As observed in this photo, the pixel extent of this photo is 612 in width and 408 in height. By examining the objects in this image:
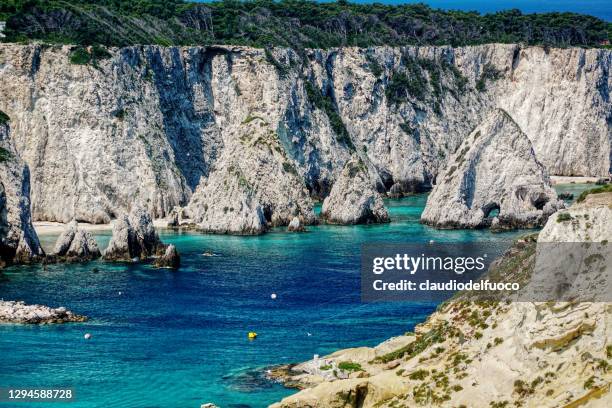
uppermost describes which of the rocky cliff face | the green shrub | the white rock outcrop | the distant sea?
the rocky cliff face

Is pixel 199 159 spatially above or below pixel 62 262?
above

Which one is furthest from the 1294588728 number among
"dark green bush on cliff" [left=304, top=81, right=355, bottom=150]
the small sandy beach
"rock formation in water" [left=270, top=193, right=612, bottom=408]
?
"dark green bush on cliff" [left=304, top=81, right=355, bottom=150]

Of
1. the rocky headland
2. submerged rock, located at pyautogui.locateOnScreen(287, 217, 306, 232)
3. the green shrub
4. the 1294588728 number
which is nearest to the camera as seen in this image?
the green shrub

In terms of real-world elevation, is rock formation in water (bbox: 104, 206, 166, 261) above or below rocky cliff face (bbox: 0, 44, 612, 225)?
below

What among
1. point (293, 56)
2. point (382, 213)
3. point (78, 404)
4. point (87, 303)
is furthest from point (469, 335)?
point (293, 56)

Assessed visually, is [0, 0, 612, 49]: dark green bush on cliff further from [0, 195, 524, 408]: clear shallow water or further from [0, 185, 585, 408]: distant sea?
[0, 195, 524, 408]: clear shallow water

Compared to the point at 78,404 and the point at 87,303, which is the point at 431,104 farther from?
the point at 78,404

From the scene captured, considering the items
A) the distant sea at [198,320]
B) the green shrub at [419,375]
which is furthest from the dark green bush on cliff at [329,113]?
the green shrub at [419,375]

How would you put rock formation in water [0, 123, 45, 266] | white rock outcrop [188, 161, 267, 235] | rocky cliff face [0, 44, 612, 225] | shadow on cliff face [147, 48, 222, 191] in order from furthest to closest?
1. shadow on cliff face [147, 48, 222, 191]
2. rocky cliff face [0, 44, 612, 225]
3. white rock outcrop [188, 161, 267, 235]
4. rock formation in water [0, 123, 45, 266]
